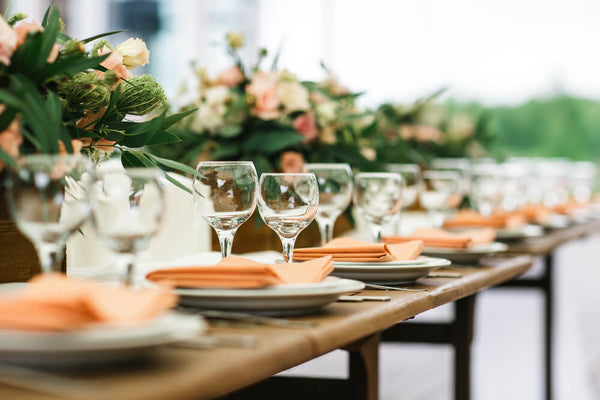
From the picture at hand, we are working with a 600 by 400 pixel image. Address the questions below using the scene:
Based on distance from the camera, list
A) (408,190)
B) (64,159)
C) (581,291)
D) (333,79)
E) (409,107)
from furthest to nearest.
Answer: (581,291) < (409,107) < (333,79) < (408,190) < (64,159)

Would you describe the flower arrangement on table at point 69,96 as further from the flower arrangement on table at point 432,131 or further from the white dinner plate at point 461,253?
the flower arrangement on table at point 432,131

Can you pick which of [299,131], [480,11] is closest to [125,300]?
[299,131]

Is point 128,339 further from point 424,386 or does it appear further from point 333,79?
point 424,386

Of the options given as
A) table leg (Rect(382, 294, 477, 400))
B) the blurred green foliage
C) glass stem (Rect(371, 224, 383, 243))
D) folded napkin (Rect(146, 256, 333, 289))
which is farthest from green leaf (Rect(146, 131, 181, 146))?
the blurred green foliage

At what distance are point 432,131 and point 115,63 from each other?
2966 mm

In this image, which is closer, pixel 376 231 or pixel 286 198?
pixel 286 198

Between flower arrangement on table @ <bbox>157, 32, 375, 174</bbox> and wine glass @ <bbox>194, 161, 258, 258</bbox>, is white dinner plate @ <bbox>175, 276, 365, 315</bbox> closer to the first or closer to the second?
wine glass @ <bbox>194, 161, 258, 258</bbox>

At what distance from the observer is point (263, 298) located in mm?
835

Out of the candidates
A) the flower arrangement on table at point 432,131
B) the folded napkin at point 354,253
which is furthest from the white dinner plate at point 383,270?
the flower arrangement on table at point 432,131

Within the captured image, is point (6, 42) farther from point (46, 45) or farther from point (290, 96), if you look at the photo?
point (290, 96)

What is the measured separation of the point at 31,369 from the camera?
595mm

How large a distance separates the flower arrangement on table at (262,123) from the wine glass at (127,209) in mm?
1331

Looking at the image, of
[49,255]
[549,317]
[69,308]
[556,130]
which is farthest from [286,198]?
[556,130]

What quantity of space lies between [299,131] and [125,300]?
1589 mm
